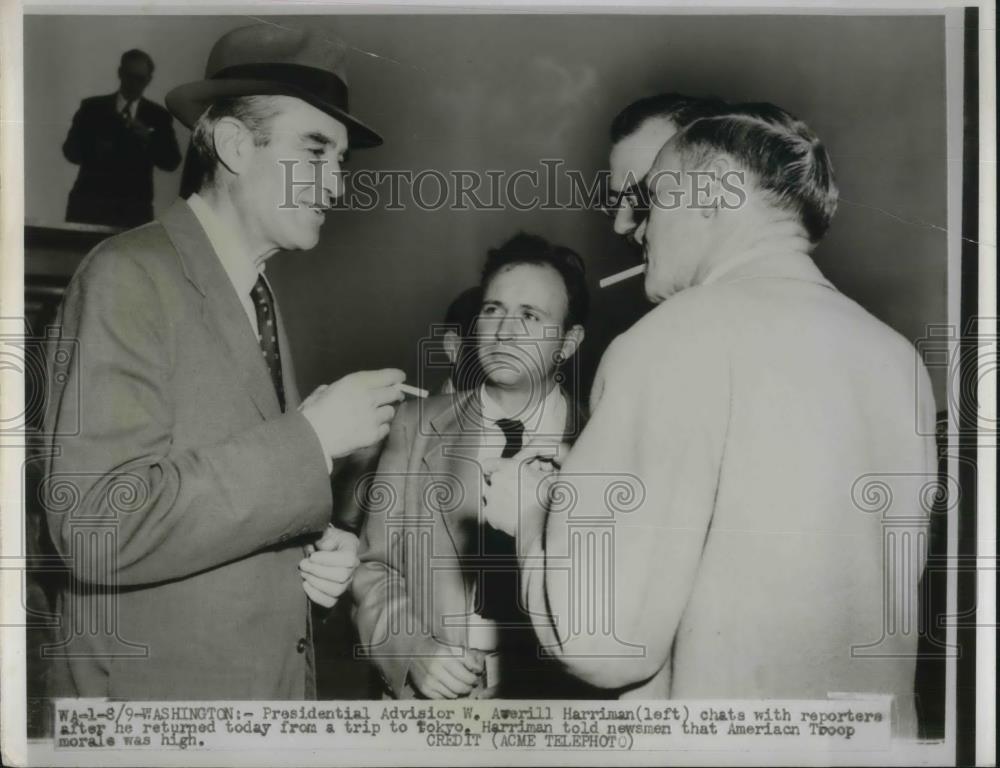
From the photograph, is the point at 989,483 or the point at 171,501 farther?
the point at 989,483

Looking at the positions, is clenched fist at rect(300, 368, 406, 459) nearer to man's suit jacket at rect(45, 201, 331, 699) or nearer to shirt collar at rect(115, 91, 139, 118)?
man's suit jacket at rect(45, 201, 331, 699)

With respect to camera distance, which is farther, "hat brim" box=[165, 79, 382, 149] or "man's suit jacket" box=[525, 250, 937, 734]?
"hat brim" box=[165, 79, 382, 149]

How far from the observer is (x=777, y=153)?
2979mm

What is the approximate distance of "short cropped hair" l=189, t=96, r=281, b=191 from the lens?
2947mm

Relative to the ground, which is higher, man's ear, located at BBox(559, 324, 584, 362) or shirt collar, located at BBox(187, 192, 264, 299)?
shirt collar, located at BBox(187, 192, 264, 299)

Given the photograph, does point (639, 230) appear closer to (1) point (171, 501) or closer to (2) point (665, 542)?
(2) point (665, 542)

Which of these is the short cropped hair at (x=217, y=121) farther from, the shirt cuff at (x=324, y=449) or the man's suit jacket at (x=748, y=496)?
the man's suit jacket at (x=748, y=496)

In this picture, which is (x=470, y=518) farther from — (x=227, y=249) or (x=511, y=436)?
(x=227, y=249)

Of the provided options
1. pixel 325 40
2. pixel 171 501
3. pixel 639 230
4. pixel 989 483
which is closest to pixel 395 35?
pixel 325 40

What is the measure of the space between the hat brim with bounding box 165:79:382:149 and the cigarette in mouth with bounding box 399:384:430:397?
2.67 ft

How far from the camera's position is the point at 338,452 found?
291cm

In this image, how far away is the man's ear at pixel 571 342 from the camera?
9.64 feet

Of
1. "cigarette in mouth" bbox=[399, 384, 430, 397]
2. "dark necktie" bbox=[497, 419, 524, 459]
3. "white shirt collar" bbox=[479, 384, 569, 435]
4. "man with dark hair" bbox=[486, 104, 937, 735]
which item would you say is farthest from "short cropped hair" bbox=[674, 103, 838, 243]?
"cigarette in mouth" bbox=[399, 384, 430, 397]

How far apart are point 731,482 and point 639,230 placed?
78cm
